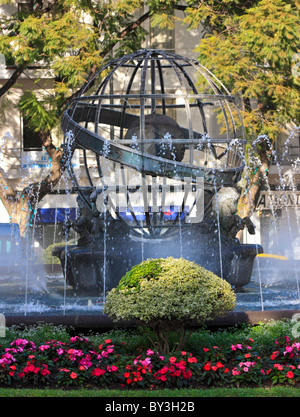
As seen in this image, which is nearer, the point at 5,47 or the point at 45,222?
the point at 5,47

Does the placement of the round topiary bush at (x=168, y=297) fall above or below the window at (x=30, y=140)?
below

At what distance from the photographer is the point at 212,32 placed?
22594mm

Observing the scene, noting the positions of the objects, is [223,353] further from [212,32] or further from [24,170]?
[24,170]

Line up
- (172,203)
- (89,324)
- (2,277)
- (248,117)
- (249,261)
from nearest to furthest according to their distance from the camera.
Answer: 1. (89,324)
2. (249,261)
3. (2,277)
4. (248,117)
5. (172,203)

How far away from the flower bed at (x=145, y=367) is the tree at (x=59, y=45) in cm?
1382

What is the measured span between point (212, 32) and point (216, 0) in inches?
50.5

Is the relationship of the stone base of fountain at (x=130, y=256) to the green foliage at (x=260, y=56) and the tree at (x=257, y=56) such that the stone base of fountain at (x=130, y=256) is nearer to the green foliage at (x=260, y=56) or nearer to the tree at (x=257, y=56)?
the tree at (x=257, y=56)

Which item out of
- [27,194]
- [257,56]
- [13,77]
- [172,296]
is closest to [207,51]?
[257,56]

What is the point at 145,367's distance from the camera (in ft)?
22.9

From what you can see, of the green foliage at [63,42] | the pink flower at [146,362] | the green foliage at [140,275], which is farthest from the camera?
the green foliage at [63,42]

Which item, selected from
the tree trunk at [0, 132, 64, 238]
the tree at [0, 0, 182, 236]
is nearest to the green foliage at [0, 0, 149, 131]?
the tree at [0, 0, 182, 236]

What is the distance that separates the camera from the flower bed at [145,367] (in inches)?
272

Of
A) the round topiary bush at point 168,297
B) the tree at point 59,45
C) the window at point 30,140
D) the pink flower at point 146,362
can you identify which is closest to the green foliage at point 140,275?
the round topiary bush at point 168,297

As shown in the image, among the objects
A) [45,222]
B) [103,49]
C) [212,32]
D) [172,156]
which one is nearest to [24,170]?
[45,222]
